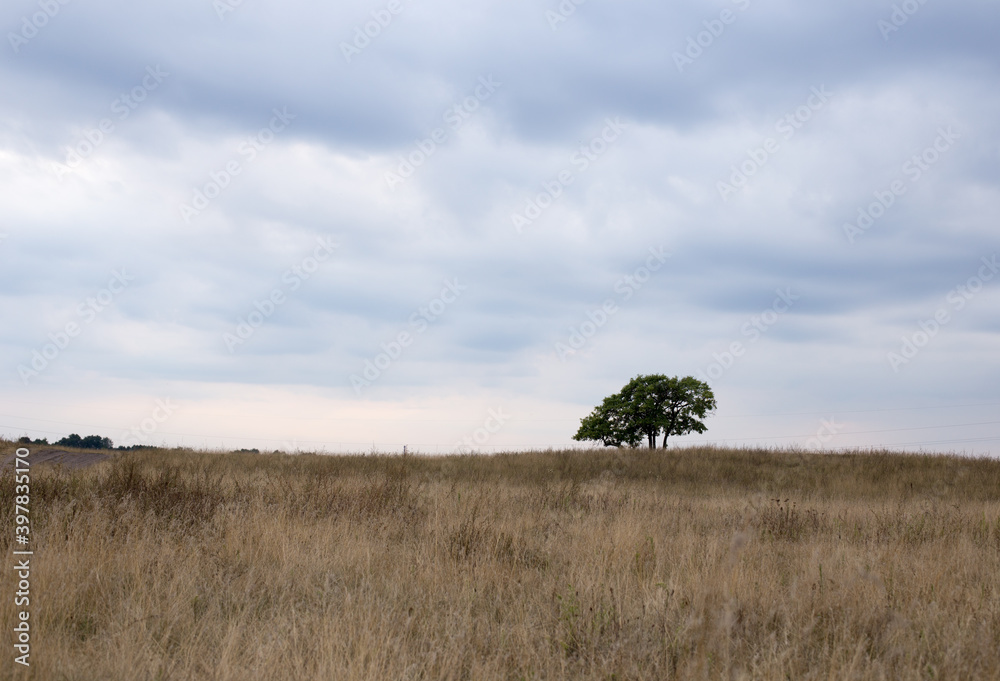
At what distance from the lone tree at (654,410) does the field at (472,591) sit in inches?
1643

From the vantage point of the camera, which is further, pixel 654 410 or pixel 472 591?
pixel 654 410

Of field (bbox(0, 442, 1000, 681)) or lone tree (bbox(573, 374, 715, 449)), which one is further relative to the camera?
lone tree (bbox(573, 374, 715, 449))

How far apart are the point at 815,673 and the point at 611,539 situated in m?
3.50

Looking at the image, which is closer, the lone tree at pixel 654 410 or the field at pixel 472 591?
the field at pixel 472 591

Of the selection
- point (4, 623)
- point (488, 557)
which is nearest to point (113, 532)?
point (4, 623)

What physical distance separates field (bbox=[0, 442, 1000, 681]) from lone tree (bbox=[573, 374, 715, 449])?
137ft

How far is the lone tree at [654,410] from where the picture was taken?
166ft

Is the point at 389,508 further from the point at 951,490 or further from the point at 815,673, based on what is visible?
the point at 951,490

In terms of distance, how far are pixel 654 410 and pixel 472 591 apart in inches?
1895

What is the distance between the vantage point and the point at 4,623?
4.18 metres

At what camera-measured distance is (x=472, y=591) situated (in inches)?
203

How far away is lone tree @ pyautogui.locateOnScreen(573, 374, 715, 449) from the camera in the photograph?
50.7 meters

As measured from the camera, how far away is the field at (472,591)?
3.87 m

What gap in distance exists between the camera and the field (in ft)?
12.7
